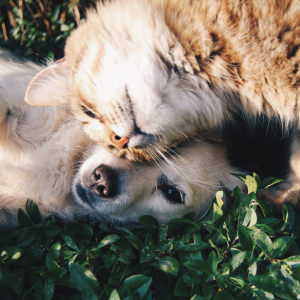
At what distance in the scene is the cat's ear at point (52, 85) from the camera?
217 cm

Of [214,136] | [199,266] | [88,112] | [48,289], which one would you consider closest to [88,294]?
[48,289]

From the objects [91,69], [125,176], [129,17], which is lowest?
[125,176]

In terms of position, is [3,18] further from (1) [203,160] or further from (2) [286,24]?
(2) [286,24]

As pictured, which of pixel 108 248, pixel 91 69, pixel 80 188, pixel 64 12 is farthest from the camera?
pixel 64 12

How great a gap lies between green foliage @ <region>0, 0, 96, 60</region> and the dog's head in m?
1.63

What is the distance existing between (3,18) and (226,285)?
3.52m

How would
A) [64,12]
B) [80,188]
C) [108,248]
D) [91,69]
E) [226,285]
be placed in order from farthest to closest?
[64,12] → [80,188] → [108,248] → [91,69] → [226,285]

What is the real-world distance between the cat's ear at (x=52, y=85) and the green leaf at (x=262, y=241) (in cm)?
145

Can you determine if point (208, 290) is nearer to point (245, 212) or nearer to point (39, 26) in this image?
point (245, 212)

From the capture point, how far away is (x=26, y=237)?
2023 millimetres

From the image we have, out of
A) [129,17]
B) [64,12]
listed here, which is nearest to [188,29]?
[129,17]

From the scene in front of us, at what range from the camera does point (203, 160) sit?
232 centimetres

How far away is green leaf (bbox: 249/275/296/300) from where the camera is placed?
1.39 meters

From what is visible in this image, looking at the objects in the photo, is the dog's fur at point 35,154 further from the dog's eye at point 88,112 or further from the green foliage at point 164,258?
the dog's eye at point 88,112
